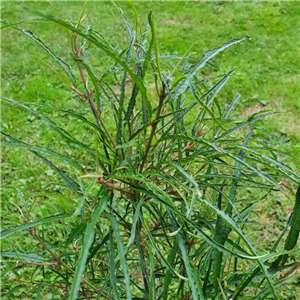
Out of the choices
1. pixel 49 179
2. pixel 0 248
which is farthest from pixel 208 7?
pixel 0 248

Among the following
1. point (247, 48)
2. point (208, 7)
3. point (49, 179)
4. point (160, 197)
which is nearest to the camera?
point (160, 197)

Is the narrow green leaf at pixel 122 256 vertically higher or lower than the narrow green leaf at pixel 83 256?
lower

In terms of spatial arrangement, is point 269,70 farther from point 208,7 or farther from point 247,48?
point 208,7

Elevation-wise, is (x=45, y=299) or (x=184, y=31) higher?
(x=184, y=31)

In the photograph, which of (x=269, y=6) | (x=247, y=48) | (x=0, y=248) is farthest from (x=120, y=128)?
(x=269, y=6)

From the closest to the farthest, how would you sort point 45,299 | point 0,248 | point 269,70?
point 45,299 → point 0,248 → point 269,70

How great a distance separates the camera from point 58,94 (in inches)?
165

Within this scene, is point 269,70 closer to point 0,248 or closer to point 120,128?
point 0,248

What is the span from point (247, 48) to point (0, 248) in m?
3.60

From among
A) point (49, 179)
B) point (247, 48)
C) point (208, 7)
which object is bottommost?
point (49, 179)

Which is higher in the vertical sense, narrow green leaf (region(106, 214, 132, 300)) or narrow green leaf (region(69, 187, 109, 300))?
narrow green leaf (region(69, 187, 109, 300))

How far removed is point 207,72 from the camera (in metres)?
4.40

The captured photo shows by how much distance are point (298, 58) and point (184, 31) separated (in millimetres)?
1618

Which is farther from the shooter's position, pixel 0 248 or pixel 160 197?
pixel 0 248
